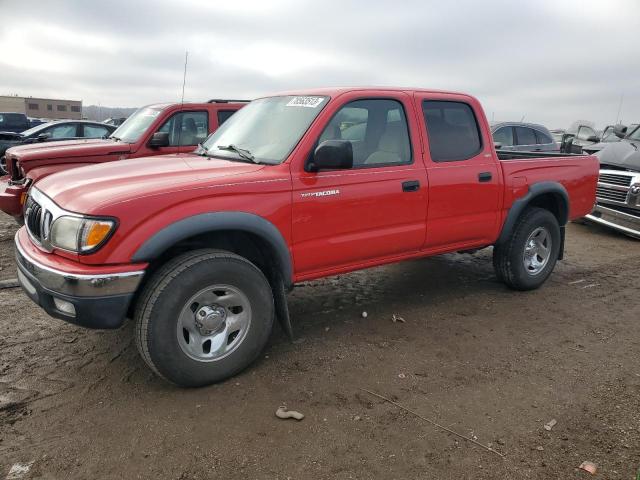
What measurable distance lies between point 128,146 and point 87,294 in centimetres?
448

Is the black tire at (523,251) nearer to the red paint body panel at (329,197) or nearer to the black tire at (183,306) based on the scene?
the red paint body panel at (329,197)

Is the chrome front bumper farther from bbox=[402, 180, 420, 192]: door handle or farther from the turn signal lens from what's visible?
bbox=[402, 180, 420, 192]: door handle

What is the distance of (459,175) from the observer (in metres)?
4.23

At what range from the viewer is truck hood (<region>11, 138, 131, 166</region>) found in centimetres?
619

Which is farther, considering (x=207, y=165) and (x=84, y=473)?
(x=207, y=165)

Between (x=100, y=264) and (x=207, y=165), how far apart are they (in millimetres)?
1116

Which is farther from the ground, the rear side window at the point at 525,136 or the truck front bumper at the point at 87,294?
the rear side window at the point at 525,136

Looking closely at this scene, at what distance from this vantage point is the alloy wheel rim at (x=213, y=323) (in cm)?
309

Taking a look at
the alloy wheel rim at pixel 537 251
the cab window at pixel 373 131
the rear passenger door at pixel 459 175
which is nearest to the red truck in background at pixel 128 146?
the cab window at pixel 373 131

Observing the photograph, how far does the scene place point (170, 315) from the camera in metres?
2.95

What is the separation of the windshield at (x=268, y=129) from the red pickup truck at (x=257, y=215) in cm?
1

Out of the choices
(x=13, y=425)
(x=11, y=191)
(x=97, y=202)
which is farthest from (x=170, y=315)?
(x=11, y=191)

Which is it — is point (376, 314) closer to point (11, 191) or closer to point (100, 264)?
point (100, 264)

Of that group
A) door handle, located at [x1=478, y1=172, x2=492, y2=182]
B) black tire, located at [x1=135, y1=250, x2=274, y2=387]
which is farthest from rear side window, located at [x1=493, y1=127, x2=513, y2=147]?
black tire, located at [x1=135, y1=250, x2=274, y2=387]
